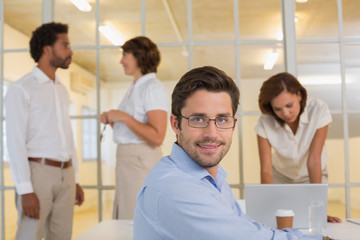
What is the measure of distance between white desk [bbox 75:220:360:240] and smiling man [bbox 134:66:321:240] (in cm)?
68

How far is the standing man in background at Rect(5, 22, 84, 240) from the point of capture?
2678 mm

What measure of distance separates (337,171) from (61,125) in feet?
6.81

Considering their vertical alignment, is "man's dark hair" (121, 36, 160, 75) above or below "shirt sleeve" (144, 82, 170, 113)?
above

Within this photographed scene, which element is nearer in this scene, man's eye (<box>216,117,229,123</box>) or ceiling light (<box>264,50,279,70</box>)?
man's eye (<box>216,117,229,123</box>)

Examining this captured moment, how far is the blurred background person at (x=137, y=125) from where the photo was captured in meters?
2.78

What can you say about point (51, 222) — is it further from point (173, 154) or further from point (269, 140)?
point (173, 154)

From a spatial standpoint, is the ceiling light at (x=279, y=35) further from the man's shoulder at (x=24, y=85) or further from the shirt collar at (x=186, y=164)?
the shirt collar at (x=186, y=164)

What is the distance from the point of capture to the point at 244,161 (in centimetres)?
337

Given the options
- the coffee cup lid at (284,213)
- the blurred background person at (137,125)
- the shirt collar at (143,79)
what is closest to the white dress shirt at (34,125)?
the blurred background person at (137,125)

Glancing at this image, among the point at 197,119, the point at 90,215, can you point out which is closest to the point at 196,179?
the point at 197,119

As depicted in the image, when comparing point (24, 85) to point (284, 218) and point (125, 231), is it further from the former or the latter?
point (284, 218)

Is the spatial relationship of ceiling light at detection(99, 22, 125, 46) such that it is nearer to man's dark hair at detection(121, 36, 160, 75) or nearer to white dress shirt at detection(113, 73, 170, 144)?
man's dark hair at detection(121, 36, 160, 75)

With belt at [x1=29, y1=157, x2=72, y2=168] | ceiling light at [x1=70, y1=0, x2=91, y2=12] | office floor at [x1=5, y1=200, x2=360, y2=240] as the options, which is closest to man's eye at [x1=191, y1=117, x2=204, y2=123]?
belt at [x1=29, y1=157, x2=72, y2=168]

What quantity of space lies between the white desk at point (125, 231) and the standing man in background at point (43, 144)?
724mm
